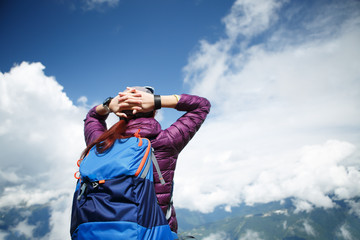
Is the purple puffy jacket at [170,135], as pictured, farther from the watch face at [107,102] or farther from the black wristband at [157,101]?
the watch face at [107,102]

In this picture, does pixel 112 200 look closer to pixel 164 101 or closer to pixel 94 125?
pixel 164 101

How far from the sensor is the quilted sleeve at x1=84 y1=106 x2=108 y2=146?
3420 mm

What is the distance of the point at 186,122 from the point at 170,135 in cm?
37

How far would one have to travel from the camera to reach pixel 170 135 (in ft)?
9.05

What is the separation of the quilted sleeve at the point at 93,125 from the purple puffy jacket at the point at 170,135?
938 mm

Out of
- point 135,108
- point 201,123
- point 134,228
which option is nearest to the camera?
point 134,228

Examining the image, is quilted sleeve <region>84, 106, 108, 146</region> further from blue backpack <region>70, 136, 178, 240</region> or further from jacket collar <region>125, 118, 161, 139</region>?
blue backpack <region>70, 136, 178, 240</region>

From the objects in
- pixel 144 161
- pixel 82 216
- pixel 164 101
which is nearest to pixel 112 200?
pixel 82 216

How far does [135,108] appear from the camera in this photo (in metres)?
2.83

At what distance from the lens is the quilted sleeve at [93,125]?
342 cm

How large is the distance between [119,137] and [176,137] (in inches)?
32.3

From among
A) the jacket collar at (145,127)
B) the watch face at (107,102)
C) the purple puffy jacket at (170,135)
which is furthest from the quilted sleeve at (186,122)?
the watch face at (107,102)

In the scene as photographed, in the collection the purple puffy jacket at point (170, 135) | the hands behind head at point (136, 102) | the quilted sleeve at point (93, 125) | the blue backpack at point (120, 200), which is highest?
the quilted sleeve at point (93, 125)

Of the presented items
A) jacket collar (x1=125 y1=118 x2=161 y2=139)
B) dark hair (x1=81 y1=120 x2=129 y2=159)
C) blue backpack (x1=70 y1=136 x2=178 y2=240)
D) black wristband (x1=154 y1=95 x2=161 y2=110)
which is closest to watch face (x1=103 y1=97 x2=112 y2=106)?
jacket collar (x1=125 y1=118 x2=161 y2=139)
